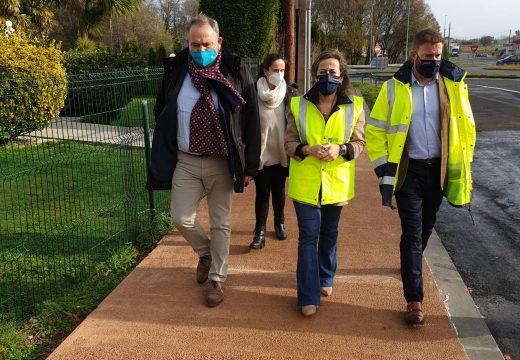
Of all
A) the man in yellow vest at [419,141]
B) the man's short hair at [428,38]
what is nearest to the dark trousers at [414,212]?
the man in yellow vest at [419,141]

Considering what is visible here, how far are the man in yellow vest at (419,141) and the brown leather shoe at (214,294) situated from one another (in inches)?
51.7

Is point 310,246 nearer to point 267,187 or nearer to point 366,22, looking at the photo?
point 267,187

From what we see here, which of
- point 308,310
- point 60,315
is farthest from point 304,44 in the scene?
point 60,315

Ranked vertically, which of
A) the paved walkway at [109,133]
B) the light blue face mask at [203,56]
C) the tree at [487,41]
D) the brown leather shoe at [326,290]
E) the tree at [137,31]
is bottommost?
the brown leather shoe at [326,290]

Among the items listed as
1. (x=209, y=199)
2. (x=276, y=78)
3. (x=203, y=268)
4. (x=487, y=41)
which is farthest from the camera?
(x=487, y=41)

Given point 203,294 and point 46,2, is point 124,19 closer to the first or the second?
point 46,2

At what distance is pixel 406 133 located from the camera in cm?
348

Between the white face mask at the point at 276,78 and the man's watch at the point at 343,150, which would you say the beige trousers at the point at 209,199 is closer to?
the man's watch at the point at 343,150

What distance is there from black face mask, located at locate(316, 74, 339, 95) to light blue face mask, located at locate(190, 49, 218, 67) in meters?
0.75

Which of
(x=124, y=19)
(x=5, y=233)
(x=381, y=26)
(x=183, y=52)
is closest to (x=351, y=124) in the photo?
(x=183, y=52)

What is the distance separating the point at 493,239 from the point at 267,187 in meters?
2.51

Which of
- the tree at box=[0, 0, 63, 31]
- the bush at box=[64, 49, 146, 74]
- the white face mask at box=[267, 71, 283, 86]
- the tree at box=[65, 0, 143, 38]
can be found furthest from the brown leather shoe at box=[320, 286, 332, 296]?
the tree at box=[65, 0, 143, 38]

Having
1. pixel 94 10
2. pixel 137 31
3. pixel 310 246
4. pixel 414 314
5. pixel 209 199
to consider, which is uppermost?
pixel 94 10

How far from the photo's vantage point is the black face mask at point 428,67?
3.40 meters
